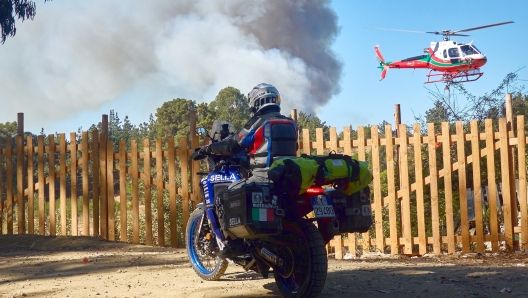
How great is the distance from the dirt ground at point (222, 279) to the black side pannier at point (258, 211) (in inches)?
34.9

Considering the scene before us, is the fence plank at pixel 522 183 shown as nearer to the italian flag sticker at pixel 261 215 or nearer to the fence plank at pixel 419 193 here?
the fence plank at pixel 419 193

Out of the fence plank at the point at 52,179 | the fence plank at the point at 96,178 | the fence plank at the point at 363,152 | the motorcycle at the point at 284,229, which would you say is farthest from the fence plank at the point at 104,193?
the motorcycle at the point at 284,229

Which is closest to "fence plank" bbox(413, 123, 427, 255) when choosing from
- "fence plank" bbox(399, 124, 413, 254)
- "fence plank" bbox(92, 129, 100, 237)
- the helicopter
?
"fence plank" bbox(399, 124, 413, 254)

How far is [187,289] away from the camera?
565 cm

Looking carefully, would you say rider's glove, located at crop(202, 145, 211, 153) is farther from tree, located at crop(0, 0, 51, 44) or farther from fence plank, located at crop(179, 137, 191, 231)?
tree, located at crop(0, 0, 51, 44)

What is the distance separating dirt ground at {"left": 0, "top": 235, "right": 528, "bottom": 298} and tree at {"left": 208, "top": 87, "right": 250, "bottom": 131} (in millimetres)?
19808

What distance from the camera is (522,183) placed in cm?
856

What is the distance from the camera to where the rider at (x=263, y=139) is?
514 cm

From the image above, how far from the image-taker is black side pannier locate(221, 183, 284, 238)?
458cm

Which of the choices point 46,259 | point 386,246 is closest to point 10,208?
point 46,259

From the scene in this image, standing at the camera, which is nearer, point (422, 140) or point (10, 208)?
point (422, 140)

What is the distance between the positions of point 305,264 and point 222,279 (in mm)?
1673

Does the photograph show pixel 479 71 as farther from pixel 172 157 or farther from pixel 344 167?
pixel 344 167

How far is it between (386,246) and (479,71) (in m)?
18.7
